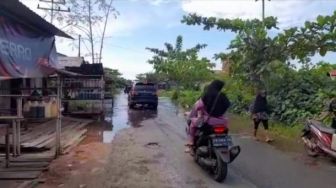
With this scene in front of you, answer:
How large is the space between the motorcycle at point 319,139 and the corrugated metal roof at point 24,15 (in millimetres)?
6607

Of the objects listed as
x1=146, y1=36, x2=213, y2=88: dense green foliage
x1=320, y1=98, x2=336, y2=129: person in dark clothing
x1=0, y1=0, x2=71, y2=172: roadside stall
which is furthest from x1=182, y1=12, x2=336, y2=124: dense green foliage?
x1=146, y1=36, x2=213, y2=88: dense green foliage

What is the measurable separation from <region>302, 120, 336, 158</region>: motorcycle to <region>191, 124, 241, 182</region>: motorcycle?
101 inches

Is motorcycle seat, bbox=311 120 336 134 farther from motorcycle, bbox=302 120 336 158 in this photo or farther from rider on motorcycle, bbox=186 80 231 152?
rider on motorcycle, bbox=186 80 231 152

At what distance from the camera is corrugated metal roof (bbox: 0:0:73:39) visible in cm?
757

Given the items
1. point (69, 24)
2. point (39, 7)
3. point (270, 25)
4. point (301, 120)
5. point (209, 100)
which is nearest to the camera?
point (209, 100)

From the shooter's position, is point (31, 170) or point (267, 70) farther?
point (267, 70)

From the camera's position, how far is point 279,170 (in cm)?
1032

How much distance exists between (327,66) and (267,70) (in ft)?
8.82

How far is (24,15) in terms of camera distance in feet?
28.6

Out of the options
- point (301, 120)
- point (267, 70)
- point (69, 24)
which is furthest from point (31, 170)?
point (69, 24)

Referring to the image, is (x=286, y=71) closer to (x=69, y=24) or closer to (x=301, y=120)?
(x=301, y=120)

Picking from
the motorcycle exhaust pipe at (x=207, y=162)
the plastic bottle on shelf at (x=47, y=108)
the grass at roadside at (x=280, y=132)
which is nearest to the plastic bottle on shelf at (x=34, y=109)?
the plastic bottle on shelf at (x=47, y=108)

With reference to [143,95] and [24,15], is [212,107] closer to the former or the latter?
[24,15]

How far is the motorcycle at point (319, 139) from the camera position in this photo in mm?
11008
